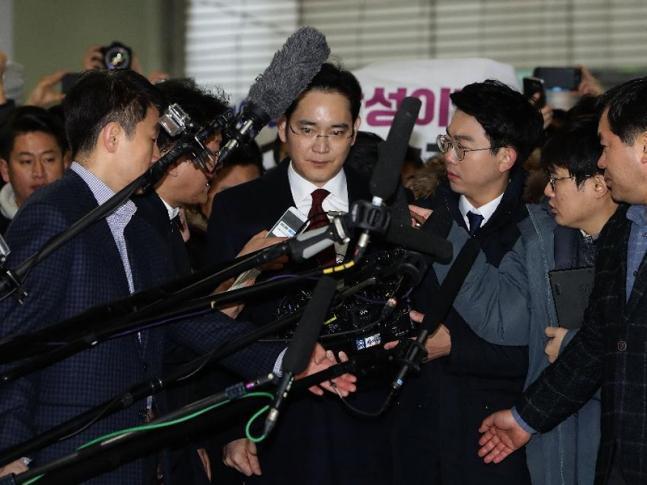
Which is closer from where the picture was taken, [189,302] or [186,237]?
[189,302]

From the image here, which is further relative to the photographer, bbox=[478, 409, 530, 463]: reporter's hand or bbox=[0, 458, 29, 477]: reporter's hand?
bbox=[478, 409, 530, 463]: reporter's hand

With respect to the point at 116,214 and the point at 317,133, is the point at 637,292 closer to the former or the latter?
the point at 317,133

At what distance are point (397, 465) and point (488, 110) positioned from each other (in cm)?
118

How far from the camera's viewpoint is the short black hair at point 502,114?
11.9 feet

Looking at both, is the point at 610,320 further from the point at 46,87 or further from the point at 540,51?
the point at 540,51

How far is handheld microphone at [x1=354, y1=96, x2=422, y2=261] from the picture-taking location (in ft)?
6.48

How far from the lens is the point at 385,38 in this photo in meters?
7.60

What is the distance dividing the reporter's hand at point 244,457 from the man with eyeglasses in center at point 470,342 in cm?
44

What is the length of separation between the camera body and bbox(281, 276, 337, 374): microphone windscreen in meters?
3.72

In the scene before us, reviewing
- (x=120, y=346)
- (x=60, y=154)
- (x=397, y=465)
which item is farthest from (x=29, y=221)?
(x=60, y=154)

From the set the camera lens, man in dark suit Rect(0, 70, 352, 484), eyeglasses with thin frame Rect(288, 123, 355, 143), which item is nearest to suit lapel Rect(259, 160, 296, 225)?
eyeglasses with thin frame Rect(288, 123, 355, 143)

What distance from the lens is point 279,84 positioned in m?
2.22

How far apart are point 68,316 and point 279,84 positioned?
0.77 metres

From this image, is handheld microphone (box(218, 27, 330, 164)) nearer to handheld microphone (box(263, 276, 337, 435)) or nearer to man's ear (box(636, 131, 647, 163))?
handheld microphone (box(263, 276, 337, 435))
